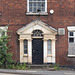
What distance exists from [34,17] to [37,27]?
826 millimetres

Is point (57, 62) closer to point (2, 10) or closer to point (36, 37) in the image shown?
point (36, 37)

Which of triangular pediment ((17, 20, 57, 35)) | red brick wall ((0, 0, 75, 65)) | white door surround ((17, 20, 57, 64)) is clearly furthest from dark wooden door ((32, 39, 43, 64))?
red brick wall ((0, 0, 75, 65))

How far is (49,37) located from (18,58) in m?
2.81

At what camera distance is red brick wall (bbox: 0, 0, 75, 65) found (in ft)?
34.8

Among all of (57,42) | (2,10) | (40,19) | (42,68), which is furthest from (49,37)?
(2,10)

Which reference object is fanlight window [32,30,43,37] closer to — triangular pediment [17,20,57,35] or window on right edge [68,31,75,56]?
triangular pediment [17,20,57,35]

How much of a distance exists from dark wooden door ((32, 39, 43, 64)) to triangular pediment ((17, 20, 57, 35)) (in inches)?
33.6

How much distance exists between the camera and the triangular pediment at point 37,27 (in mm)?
10359

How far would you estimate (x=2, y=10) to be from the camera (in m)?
10.7

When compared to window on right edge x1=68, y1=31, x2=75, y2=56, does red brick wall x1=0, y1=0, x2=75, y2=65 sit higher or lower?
higher

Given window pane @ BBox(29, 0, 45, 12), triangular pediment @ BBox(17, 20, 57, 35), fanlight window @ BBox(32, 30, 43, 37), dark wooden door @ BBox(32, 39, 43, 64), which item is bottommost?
dark wooden door @ BBox(32, 39, 43, 64)

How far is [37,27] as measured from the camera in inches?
413

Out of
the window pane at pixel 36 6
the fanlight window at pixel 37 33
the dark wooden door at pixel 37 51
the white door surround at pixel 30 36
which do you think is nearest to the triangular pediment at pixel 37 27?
the white door surround at pixel 30 36

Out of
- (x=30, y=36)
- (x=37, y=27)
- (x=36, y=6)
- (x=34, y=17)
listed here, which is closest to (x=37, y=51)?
(x=30, y=36)
